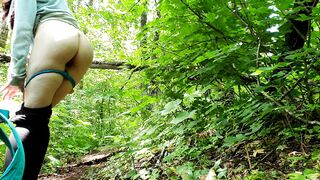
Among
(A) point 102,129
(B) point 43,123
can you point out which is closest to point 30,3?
(B) point 43,123

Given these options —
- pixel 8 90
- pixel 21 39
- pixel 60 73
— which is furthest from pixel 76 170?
pixel 21 39

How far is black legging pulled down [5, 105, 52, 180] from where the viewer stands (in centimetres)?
169

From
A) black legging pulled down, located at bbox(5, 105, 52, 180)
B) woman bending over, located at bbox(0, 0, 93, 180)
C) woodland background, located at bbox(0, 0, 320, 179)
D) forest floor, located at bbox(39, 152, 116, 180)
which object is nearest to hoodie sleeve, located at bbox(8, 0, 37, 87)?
woman bending over, located at bbox(0, 0, 93, 180)

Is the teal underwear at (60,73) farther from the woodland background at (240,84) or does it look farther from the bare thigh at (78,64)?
the woodland background at (240,84)

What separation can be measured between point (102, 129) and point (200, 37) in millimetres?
5996

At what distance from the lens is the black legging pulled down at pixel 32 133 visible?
66.6 inches

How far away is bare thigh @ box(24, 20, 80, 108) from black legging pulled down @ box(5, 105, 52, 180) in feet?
0.15

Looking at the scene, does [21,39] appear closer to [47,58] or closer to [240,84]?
[47,58]

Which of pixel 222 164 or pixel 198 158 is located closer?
pixel 222 164

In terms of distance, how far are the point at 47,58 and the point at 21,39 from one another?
0.58ft

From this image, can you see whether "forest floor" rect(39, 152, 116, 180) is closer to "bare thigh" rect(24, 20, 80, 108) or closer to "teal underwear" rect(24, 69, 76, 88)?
"teal underwear" rect(24, 69, 76, 88)

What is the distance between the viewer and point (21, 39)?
1.73 m

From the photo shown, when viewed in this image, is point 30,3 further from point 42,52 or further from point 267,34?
point 267,34

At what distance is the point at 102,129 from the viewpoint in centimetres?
782
